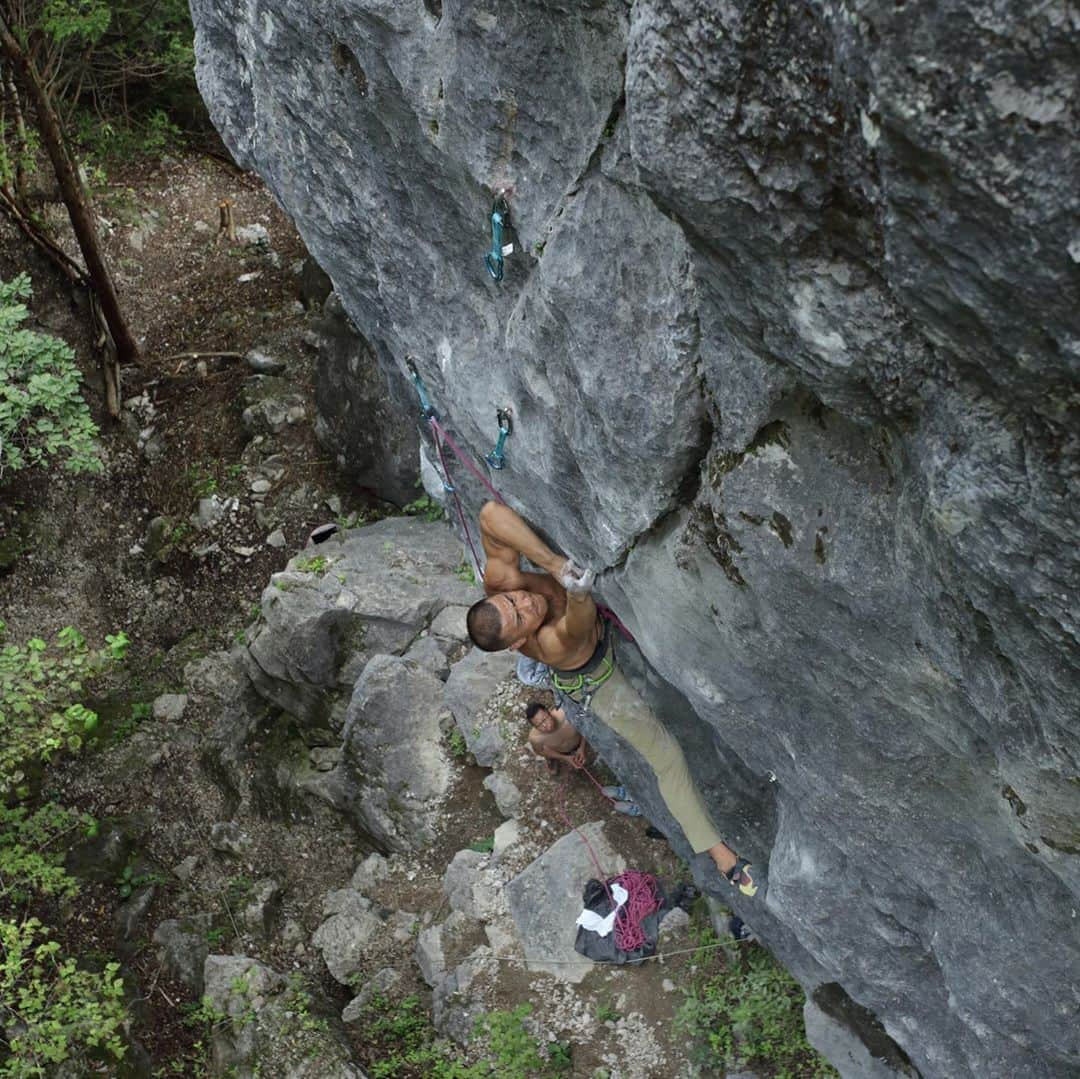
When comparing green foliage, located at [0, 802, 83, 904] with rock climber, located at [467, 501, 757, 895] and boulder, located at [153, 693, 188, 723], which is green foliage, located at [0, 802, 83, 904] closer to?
boulder, located at [153, 693, 188, 723]

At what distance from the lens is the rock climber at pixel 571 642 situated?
16.2 ft

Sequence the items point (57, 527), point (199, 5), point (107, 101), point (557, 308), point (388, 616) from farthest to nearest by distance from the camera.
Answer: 1. point (107, 101)
2. point (57, 527)
3. point (388, 616)
4. point (199, 5)
5. point (557, 308)

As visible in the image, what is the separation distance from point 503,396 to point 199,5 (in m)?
2.64

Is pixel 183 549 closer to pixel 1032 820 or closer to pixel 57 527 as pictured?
pixel 57 527

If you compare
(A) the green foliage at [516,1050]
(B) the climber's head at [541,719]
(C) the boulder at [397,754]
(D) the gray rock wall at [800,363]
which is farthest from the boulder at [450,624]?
(D) the gray rock wall at [800,363]

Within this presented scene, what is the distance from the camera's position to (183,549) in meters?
11.9

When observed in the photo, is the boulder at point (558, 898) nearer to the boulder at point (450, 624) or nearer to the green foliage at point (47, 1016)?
the boulder at point (450, 624)

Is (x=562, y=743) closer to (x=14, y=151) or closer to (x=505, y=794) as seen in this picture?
(x=505, y=794)

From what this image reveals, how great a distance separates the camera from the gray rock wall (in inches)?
68.5

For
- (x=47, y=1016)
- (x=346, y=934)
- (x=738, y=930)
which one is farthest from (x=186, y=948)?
(x=738, y=930)

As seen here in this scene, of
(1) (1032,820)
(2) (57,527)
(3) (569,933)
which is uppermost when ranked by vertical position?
(1) (1032,820)

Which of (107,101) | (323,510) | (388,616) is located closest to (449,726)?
(388,616)

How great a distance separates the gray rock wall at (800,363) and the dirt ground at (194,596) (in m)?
2.32

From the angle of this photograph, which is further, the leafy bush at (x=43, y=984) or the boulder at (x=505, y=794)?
the boulder at (x=505, y=794)
